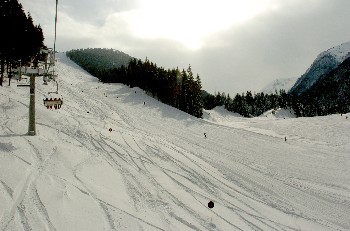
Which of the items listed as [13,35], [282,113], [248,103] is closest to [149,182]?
[13,35]

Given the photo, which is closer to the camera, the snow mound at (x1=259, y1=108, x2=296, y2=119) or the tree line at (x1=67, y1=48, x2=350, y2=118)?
the tree line at (x1=67, y1=48, x2=350, y2=118)

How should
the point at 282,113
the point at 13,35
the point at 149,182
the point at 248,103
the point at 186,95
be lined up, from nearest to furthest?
the point at 149,182
the point at 13,35
the point at 186,95
the point at 282,113
the point at 248,103

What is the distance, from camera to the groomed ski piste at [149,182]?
12.6 metres

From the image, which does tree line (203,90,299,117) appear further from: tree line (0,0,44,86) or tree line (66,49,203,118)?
tree line (0,0,44,86)

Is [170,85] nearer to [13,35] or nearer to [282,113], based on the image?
[13,35]

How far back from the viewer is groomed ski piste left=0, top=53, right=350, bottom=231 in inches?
494

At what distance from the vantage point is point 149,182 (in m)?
17.2

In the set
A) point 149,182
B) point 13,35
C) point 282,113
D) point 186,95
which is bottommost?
point 282,113

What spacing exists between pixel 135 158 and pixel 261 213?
9.71 meters

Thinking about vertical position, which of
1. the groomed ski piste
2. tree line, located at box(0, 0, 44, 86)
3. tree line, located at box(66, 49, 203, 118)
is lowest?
the groomed ski piste

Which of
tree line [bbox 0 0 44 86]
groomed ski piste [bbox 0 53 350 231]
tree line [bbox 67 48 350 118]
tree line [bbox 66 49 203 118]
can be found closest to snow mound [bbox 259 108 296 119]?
tree line [bbox 67 48 350 118]

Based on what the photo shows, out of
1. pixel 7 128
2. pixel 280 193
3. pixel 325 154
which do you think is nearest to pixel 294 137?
pixel 325 154

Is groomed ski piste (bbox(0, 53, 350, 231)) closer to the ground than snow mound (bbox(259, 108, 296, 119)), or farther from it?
farther from it

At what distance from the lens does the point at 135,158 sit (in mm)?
21906
